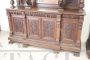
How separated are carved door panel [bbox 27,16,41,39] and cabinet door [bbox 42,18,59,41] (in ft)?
0.38

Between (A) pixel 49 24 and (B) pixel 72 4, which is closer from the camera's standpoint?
(A) pixel 49 24

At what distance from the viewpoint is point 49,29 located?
9.46ft

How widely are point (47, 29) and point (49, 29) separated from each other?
0.16 ft

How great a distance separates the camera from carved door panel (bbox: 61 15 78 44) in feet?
8.75

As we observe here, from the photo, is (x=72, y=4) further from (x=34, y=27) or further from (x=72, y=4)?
(x=34, y=27)

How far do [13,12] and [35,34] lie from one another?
0.71m

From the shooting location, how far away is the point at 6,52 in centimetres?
290

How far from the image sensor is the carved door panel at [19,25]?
3043mm

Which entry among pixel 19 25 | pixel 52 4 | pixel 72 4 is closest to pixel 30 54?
pixel 19 25

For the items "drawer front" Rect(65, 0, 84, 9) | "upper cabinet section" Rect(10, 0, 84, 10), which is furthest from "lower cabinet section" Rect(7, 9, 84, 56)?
"drawer front" Rect(65, 0, 84, 9)

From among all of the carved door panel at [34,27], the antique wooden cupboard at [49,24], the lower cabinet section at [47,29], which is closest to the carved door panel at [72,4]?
the antique wooden cupboard at [49,24]

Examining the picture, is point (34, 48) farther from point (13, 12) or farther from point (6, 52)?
point (13, 12)

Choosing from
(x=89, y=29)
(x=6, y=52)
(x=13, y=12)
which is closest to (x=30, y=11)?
(x=13, y=12)

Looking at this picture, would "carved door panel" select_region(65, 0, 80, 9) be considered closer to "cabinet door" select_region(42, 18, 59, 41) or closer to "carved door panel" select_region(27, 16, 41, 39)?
"cabinet door" select_region(42, 18, 59, 41)
